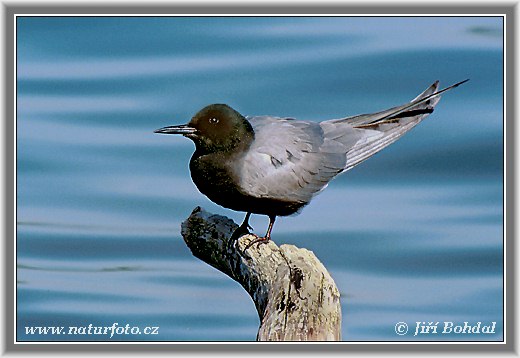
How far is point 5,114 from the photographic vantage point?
546 cm

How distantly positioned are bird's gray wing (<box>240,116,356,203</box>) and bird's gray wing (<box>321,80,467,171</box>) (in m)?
0.09

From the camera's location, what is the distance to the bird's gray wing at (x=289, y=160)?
570 centimetres

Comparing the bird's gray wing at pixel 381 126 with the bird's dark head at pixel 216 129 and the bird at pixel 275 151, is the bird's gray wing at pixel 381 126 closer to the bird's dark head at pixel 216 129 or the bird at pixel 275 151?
the bird at pixel 275 151

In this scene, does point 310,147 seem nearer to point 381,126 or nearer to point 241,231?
point 381,126

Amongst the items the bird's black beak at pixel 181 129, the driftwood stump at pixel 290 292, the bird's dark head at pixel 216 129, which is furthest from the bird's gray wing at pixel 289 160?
the driftwood stump at pixel 290 292

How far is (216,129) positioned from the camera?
5.54 metres

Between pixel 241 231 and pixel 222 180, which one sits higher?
pixel 222 180

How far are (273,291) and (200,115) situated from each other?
1247 mm

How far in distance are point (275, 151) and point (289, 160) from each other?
0.13 meters

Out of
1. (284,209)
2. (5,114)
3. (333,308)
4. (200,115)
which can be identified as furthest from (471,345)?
(5,114)

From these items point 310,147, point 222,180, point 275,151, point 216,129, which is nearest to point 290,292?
point 222,180

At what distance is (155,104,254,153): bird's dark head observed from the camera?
18.0 ft

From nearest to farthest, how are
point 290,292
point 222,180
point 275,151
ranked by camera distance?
point 290,292
point 222,180
point 275,151
